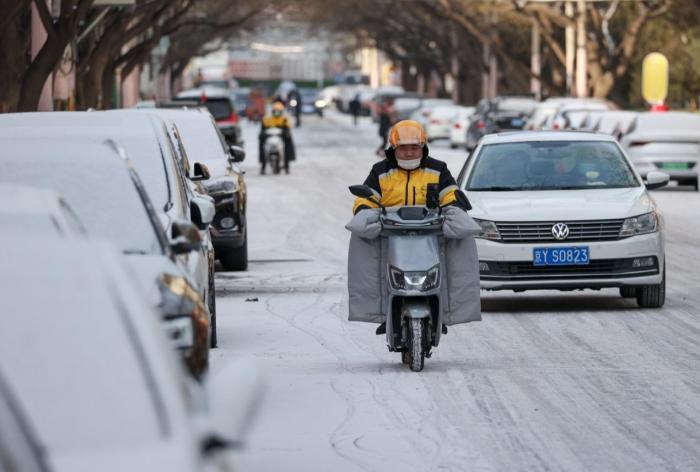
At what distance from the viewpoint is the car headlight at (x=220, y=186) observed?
1956 cm

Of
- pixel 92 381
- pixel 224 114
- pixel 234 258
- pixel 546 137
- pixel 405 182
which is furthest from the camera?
pixel 224 114

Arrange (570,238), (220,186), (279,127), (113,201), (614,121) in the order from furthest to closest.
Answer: (279,127) < (614,121) < (220,186) < (570,238) < (113,201)

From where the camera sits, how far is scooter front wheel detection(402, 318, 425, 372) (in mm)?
11727

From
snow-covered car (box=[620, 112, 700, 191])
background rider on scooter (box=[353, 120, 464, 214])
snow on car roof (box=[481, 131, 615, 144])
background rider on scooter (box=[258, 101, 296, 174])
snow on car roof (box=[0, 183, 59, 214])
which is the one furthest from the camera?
background rider on scooter (box=[258, 101, 296, 174])

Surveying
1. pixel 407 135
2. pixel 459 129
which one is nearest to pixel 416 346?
pixel 407 135

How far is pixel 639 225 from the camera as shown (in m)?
15.7

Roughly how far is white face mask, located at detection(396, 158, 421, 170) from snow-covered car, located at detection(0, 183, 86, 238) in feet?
19.8

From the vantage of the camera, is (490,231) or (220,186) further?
(220,186)

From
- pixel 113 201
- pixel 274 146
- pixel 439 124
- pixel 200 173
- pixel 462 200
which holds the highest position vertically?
pixel 113 201

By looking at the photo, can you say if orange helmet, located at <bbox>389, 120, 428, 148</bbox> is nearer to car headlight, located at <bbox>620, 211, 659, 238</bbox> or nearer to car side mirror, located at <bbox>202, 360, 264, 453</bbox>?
car headlight, located at <bbox>620, 211, 659, 238</bbox>

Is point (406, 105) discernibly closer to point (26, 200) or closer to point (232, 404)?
point (26, 200)

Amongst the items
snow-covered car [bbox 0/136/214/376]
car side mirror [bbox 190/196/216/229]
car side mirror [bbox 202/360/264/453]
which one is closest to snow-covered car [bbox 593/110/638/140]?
car side mirror [bbox 190/196/216/229]

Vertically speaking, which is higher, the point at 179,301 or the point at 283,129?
the point at 179,301

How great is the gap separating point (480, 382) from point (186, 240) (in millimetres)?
3054
